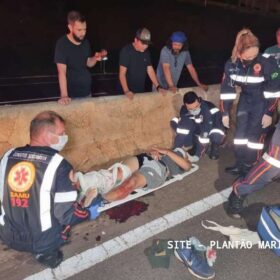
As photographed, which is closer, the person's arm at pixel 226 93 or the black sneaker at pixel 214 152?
the person's arm at pixel 226 93

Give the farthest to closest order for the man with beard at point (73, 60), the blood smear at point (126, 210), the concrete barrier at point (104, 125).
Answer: the man with beard at point (73, 60)
the concrete barrier at point (104, 125)
the blood smear at point (126, 210)

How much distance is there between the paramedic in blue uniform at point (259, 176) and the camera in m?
3.77

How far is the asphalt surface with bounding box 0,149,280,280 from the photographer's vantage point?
3168mm

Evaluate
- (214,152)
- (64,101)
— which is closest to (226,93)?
(214,152)

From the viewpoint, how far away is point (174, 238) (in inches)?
142

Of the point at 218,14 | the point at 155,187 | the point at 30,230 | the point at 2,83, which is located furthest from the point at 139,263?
the point at 218,14

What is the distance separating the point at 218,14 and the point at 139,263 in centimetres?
1887

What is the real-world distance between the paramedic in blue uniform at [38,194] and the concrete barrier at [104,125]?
1006 millimetres

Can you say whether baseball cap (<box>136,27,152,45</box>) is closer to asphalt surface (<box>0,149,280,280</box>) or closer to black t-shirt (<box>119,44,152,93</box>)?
black t-shirt (<box>119,44,152,93</box>)

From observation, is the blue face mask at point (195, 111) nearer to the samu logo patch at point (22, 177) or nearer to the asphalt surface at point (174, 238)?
the asphalt surface at point (174, 238)

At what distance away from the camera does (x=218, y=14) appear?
19703 mm

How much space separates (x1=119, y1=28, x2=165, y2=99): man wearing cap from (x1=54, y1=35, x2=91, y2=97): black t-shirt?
0.53 meters

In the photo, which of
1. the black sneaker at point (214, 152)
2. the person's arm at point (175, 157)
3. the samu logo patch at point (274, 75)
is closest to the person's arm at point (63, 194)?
the person's arm at point (175, 157)

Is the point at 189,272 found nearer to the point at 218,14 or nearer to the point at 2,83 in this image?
the point at 2,83
